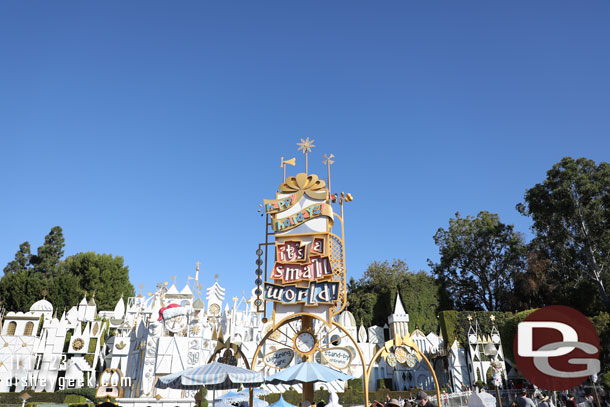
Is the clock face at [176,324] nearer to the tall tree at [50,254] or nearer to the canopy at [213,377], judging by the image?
the canopy at [213,377]

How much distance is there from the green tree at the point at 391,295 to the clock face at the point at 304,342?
104ft

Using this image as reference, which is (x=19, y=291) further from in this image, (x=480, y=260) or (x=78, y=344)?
(x=480, y=260)

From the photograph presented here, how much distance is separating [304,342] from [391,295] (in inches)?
1358

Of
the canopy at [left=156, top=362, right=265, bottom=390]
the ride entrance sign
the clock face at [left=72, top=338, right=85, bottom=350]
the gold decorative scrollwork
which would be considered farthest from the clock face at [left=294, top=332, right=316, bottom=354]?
the clock face at [left=72, top=338, right=85, bottom=350]

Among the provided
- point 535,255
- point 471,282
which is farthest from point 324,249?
point 471,282

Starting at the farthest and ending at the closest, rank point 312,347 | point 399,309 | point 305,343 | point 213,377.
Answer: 1. point 399,309
2. point 305,343
3. point 312,347
4. point 213,377

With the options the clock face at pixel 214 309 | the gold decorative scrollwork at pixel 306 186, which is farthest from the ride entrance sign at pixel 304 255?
the clock face at pixel 214 309

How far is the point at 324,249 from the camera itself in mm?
16625

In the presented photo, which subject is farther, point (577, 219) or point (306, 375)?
point (577, 219)

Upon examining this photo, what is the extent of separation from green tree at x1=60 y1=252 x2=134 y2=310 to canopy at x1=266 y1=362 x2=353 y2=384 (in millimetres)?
48517

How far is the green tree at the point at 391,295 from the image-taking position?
46.2 meters

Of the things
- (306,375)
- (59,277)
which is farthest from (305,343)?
(59,277)

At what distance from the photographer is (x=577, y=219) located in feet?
114

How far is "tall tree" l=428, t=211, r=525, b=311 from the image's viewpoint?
46.3 m
